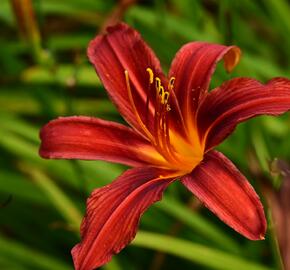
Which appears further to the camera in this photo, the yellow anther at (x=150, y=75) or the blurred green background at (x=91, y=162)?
the blurred green background at (x=91, y=162)

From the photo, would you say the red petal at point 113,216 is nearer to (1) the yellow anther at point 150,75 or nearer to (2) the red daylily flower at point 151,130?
(2) the red daylily flower at point 151,130

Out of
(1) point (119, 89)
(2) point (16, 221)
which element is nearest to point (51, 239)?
(2) point (16, 221)

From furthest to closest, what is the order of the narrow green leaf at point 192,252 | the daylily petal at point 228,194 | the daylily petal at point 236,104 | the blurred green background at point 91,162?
the blurred green background at point 91,162, the narrow green leaf at point 192,252, the daylily petal at point 236,104, the daylily petal at point 228,194

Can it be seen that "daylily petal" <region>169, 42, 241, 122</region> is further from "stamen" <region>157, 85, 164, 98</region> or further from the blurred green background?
the blurred green background

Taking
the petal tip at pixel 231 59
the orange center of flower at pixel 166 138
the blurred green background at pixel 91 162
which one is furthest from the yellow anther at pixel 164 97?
the blurred green background at pixel 91 162

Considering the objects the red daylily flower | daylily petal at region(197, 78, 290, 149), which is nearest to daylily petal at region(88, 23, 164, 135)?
the red daylily flower
